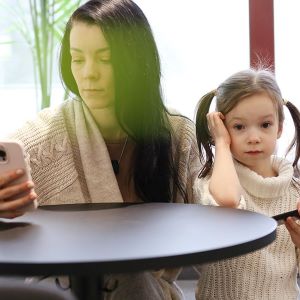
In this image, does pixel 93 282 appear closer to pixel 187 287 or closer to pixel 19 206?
pixel 19 206

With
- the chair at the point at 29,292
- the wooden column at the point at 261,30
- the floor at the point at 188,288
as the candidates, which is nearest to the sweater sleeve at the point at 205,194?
the chair at the point at 29,292

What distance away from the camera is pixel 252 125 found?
151 cm

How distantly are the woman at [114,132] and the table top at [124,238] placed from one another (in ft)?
0.74

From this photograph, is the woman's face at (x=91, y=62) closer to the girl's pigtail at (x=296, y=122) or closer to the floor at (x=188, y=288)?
the girl's pigtail at (x=296, y=122)

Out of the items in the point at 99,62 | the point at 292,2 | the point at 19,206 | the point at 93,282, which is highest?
the point at 292,2

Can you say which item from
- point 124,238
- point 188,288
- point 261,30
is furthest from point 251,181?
point 261,30

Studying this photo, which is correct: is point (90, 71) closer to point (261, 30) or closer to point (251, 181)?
point (251, 181)

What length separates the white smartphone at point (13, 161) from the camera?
1.17 meters

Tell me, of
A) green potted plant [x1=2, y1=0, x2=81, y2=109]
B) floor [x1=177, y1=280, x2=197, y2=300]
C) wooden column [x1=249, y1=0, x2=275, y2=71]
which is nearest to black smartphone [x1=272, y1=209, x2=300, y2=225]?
floor [x1=177, y1=280, x2=197, y2=300]

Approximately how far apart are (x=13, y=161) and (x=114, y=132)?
517 mm

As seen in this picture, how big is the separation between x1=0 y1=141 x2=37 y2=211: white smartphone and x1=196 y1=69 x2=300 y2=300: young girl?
19.5 inches

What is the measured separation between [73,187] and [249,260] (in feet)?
1.62

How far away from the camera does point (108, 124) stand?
Result: 1635 millimetres

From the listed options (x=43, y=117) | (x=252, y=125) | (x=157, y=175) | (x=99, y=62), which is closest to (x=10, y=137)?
(x=43, y=117)
